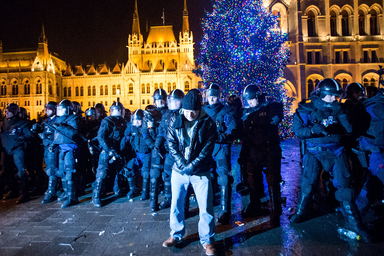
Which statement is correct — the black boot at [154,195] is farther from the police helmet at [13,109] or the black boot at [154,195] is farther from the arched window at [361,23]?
the arched window at [361,23]

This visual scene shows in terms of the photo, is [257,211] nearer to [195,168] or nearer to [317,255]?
[317,255]

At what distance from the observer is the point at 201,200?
2.95m

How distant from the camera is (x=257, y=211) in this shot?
4242 mm

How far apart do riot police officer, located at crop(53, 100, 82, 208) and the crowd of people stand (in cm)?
2

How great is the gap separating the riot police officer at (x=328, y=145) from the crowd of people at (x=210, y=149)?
1 cm

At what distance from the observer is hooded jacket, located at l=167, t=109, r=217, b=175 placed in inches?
113

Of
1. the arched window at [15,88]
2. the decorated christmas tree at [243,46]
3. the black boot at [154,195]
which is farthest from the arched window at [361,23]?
the arched window at [15,88]

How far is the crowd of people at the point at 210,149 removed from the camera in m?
2.98

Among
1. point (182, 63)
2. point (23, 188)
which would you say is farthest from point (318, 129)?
point (182, 63)

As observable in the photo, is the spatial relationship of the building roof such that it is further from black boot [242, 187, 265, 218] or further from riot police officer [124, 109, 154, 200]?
black boot [242, 187, 265, 218]

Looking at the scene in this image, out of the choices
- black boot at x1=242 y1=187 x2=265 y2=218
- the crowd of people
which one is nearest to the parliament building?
the crowd of people

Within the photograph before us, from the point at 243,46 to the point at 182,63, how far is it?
44865 millimetres

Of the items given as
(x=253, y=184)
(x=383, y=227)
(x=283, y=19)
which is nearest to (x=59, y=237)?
(x=253, y=184)

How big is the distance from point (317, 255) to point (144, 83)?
188 feet
